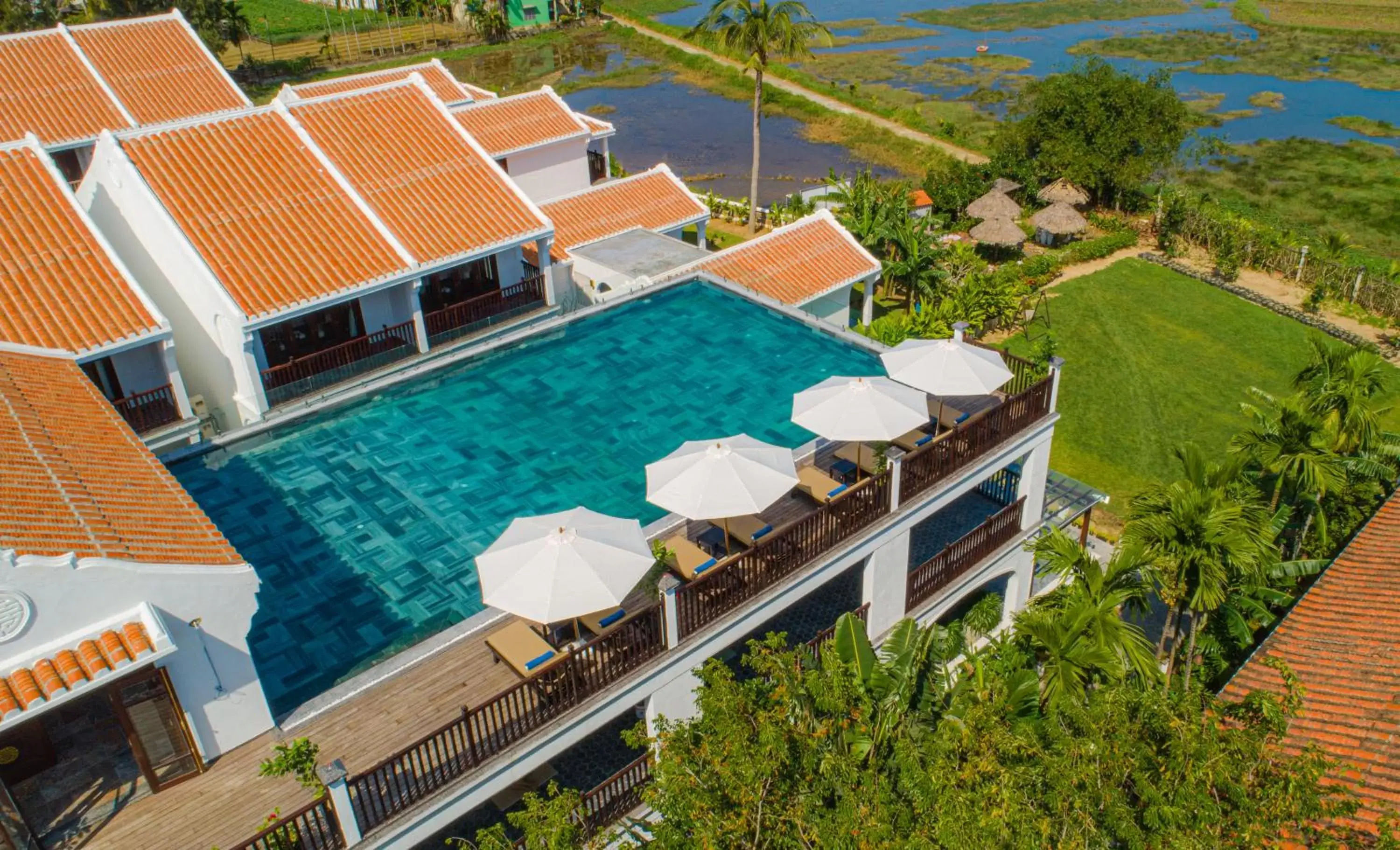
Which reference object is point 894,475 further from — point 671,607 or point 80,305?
point 80,305

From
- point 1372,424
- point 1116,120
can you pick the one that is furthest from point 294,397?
point 1116,120

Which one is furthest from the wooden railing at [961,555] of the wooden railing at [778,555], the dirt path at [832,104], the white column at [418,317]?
the dirt path at [832,104]

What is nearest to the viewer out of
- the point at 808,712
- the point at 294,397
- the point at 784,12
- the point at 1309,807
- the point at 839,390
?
the point at 1309,807

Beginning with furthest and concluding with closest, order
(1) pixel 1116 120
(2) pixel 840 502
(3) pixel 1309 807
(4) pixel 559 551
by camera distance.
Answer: (1) pixel 1116 120, (2) pixel 840 502, (4) pixel 559 551, (3) pixel 1309 807

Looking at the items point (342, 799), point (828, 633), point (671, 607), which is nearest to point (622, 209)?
point (828, 633)

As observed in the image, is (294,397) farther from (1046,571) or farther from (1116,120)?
(1116,120)

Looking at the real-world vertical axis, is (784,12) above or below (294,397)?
above
